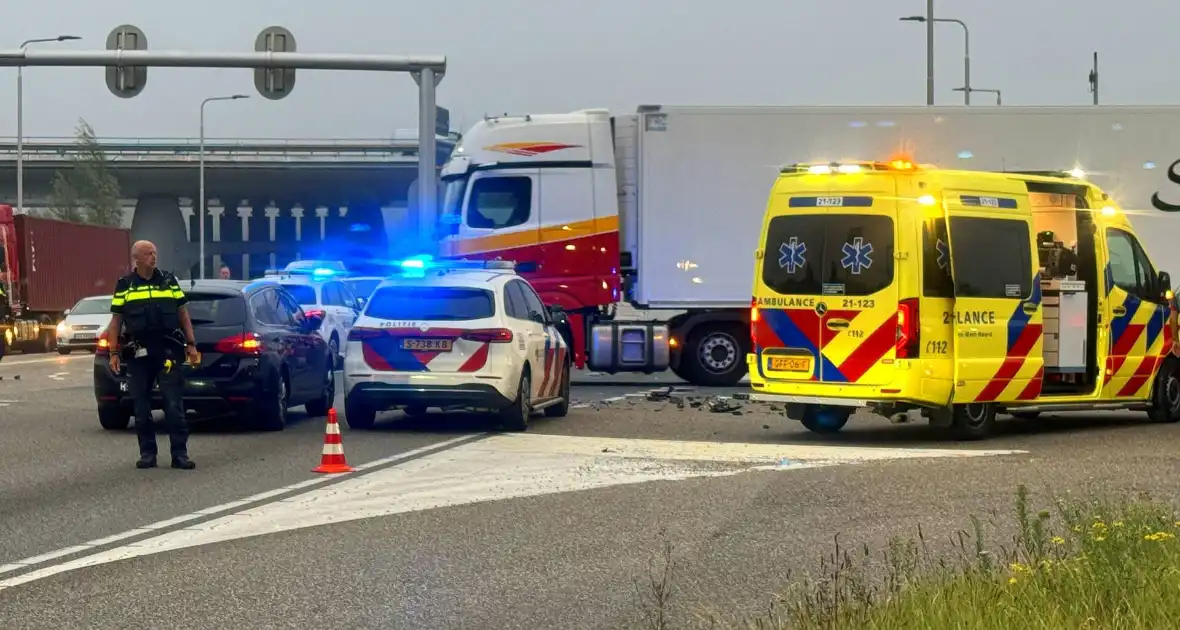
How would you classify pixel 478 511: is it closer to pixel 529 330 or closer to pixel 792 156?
pixel 529 330

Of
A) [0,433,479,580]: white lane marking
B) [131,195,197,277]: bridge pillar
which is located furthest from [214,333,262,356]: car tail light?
[131,195,197,277]: bridge pillar

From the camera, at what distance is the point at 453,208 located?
24250mm

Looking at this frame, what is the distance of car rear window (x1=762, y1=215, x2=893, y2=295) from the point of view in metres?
15.0

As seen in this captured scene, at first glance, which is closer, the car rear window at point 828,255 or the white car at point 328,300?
the car rear window at point 828,255

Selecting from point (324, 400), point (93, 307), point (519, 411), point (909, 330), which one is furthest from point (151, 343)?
point (93, 307)

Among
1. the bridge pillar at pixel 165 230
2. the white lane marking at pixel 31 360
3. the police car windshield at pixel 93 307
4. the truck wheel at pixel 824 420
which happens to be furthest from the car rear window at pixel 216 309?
the bridge pillar at pixel 165 230

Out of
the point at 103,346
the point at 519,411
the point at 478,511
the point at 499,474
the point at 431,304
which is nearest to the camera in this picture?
the point at 478,511

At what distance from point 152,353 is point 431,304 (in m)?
3.68

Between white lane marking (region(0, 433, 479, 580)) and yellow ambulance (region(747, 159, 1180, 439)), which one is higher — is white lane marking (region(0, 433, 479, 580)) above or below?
below

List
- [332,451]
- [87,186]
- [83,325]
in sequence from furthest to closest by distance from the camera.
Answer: [87,186] → [83,325] → [332,451]

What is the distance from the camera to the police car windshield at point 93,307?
37188 millimetres

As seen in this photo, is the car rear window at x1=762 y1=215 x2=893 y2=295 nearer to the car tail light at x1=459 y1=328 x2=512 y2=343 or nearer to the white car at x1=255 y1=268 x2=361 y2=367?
the car tail light at x1=459 y1=328 x2=512 y2=343

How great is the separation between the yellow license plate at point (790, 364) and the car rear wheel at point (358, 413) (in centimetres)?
384

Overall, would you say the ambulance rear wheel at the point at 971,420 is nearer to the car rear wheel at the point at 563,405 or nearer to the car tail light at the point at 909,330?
the car tail light at the point at 909,330
